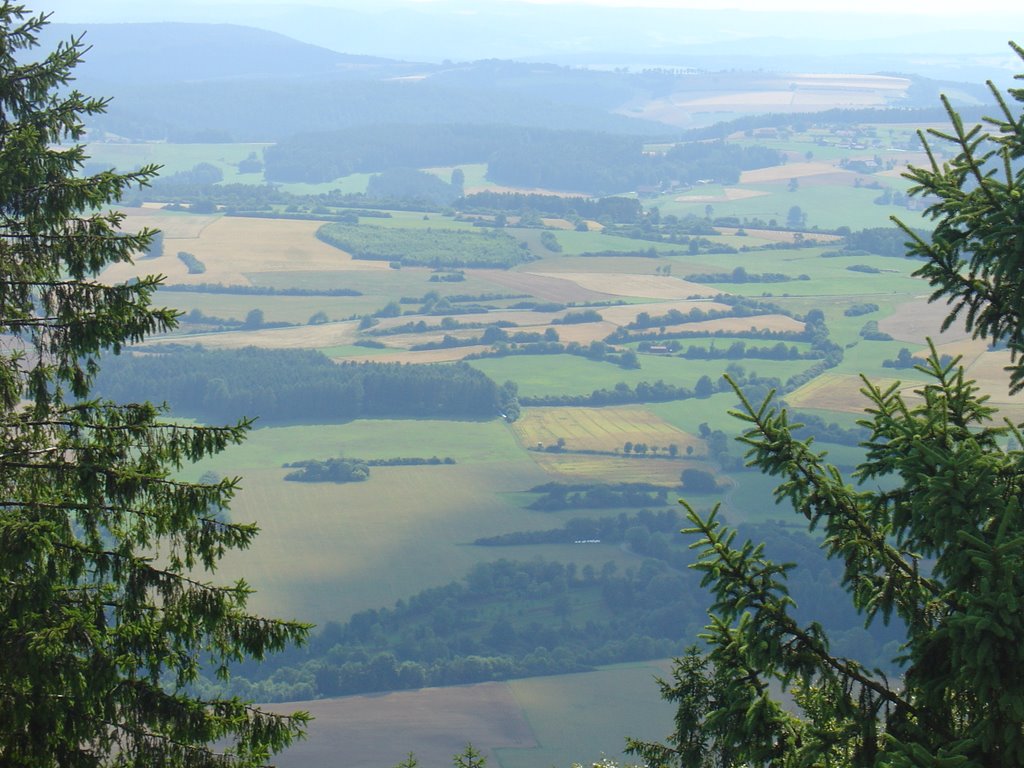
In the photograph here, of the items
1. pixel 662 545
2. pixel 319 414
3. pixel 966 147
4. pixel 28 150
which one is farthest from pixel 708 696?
pixel 319 414

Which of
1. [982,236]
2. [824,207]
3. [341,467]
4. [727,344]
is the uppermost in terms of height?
[824,207]

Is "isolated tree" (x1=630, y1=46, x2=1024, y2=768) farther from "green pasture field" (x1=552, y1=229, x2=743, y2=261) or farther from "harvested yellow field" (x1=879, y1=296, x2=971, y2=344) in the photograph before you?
"green pasture field" (x1=552, y1=229, x2=743, y2=261)

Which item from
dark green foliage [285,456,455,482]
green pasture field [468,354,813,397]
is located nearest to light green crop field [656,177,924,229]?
green pasture field [468,354,813,397]

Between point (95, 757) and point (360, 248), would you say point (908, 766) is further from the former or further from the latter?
point (360, 248)

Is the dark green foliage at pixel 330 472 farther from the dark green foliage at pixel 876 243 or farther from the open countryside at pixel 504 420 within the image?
the dark green foliage at pixel 876 243

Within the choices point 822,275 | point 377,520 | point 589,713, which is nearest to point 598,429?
point 377,520

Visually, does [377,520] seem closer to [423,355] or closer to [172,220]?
[423,355]
